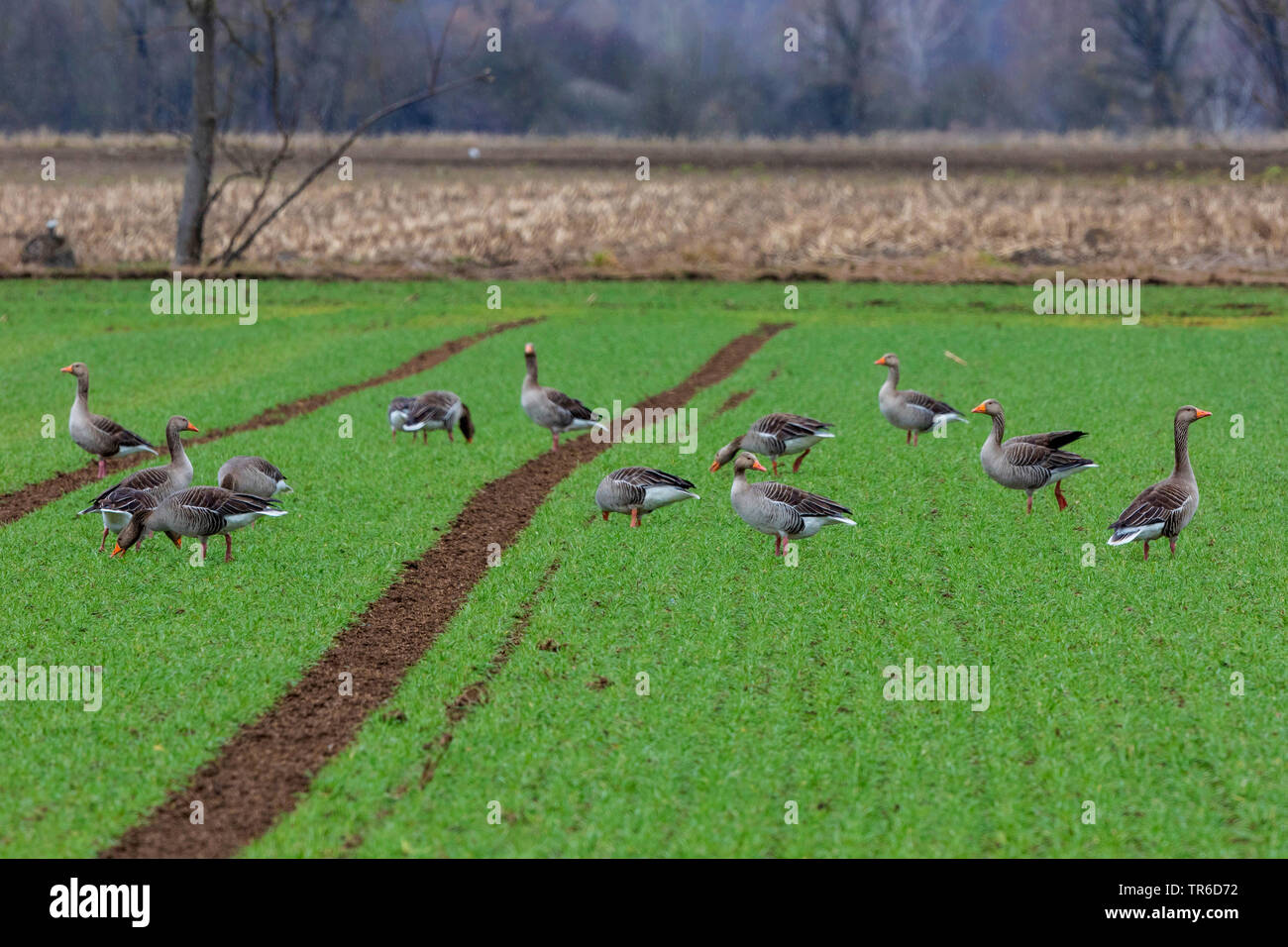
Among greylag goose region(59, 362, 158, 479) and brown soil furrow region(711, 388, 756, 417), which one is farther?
brown soil furrow region(711, 388, 756, 417)

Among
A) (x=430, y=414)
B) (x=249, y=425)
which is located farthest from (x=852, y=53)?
(x=430, y=414)

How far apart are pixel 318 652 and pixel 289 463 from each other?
30.4 feet

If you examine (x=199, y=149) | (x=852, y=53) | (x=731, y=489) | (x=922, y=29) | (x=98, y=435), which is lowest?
(x=731, y=489)

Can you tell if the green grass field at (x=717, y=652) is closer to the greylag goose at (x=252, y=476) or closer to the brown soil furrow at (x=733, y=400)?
the greylag goose at (x=252, y=476)

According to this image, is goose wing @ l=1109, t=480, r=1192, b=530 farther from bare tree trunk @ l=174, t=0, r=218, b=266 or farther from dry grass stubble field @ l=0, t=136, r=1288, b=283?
bare tree trunk @ l=174, t=0, r=218, b=266

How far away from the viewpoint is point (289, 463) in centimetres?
2112

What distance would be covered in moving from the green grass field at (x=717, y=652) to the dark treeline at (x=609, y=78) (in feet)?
302

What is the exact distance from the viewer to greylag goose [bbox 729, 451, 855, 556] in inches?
592

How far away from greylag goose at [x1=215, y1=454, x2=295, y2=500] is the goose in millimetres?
576

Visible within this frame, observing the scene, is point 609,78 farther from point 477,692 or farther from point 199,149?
point 477,692

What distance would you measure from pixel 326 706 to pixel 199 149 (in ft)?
149

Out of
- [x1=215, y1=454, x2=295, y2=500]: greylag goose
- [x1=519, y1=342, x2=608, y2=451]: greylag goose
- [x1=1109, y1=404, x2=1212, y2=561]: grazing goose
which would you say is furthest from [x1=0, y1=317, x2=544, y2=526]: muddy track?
[x1=1109, y1=404, x2=1212, y2=561]: grazing goose

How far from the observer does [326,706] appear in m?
11.3
